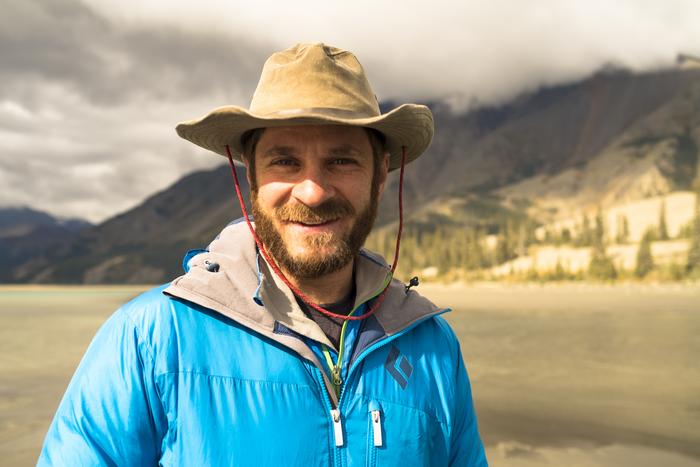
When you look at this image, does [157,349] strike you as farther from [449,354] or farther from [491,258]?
[491,258]

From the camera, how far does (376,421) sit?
7.81ft

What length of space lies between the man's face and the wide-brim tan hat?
3.9 inches

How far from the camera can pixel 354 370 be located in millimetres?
2451

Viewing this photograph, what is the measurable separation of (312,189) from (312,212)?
0.11 m

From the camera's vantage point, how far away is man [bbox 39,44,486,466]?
215cm

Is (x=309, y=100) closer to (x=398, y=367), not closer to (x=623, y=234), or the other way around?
(x=398, y=367)

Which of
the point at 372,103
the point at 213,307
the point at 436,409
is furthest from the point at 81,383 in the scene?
the point at 372,103

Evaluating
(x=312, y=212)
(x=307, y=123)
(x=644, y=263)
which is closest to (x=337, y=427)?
(x=312, y=212)

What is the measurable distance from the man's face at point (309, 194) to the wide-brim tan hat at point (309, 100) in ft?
0.33

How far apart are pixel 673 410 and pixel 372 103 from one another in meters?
13.6

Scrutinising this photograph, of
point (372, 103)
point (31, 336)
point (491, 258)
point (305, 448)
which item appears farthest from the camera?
point (491, 258)

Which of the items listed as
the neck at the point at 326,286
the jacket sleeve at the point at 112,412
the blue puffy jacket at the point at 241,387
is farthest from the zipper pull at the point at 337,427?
the jacket sleeve at the point at 112,412

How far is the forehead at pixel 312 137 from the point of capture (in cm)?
257

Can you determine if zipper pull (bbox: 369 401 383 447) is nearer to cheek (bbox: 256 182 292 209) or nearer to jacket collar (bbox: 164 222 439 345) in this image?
jacket collar (bbox: 164 222 439 345)
